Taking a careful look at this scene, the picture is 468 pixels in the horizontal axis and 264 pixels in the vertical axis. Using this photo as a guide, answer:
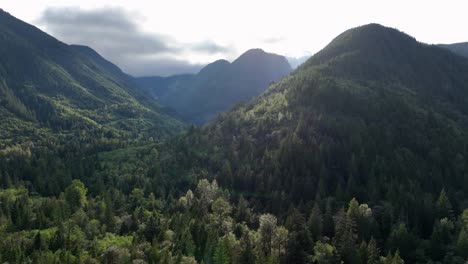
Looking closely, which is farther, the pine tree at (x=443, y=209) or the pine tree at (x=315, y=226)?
the pine tree at (x=443, y=209)

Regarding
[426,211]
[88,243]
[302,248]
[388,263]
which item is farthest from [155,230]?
[426,211]

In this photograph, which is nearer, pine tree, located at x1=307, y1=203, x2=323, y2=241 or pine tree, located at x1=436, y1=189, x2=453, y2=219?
pine tree, located at x1=307, y1=203, x2=323, y2=241

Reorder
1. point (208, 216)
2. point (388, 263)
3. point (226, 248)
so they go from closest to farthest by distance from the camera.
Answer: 1. point (388, 263)
2. point (226, 248)
3. point (208, 216)

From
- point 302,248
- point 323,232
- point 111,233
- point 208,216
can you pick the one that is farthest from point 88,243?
point 323,232

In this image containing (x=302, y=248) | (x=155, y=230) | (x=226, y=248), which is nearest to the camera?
(x=226, y=248)

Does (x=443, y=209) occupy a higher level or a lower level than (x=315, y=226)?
higher

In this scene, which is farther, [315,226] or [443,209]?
[443,209]

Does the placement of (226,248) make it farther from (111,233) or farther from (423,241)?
(423,241)

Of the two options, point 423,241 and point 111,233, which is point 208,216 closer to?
point 111,233

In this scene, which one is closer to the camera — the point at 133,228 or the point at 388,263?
the point at 388,263
